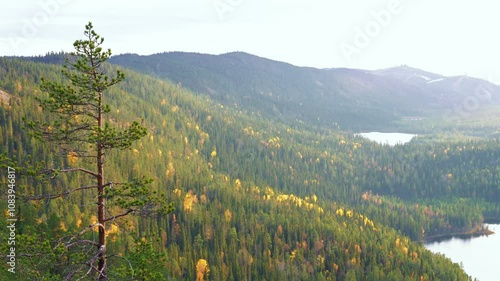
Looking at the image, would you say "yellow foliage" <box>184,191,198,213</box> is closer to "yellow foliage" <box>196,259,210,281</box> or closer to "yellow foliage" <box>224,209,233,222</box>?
"yellow foliage" <box>224,209,233,222</box>

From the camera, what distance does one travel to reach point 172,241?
165m

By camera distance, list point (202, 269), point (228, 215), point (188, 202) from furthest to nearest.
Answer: point (188, 202)
point (228, 215)
point (202, 269)

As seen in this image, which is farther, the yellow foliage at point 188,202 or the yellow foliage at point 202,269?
the yellow foliage at point 188,202

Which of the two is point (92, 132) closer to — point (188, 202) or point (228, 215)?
point (228, 215)

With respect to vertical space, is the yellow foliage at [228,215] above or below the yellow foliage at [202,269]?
above

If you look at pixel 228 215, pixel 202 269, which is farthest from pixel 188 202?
pixel 202 269

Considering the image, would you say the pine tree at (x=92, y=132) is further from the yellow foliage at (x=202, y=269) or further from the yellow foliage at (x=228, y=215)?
the yellow foliage at (x=228, y=215)

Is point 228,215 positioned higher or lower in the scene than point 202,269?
higher

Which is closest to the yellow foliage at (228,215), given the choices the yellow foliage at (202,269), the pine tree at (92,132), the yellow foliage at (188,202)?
the yellow foliage at (188,202)

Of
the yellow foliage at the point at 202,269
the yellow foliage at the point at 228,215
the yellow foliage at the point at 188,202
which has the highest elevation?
the yellow foliage at the point at 188,202

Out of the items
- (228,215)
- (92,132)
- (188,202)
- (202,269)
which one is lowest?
(202,269)

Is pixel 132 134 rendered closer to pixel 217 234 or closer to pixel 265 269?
pixel 265 269

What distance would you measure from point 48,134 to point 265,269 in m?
130

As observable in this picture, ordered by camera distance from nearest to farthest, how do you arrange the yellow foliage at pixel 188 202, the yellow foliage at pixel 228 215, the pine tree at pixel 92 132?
the pine tree at pixel 92 132
the yellow foliage at pixel 228 215
the yellow foliage at pixel 188 202
